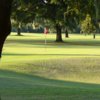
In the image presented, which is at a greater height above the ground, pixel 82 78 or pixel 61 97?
pixel 61 97

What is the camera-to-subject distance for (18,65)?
23531 millimetres

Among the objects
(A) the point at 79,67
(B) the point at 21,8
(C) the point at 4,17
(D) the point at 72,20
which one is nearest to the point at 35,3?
(B) the point at 21,8

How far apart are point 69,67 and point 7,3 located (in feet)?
60.9

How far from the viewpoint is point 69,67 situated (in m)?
23.7

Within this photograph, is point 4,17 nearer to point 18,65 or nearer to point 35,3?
point 18,65

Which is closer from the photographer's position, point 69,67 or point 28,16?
point 69,67

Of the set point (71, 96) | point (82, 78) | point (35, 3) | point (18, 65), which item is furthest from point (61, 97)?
point (35, 3)

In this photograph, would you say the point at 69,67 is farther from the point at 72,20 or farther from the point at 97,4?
the point at 72,20

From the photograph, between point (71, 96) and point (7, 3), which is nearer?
point (7, 3)

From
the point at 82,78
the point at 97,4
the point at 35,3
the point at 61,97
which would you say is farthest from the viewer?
the point at 35,3

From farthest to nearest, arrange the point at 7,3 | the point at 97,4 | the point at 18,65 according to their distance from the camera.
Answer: the point at 18,65
the point at 97,4
the point at 7,3

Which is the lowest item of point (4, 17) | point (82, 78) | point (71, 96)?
point (82, 78)

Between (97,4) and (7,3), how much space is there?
687cm

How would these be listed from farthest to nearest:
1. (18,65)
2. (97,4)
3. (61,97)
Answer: (18,65) < (97,4) < (61,97)
